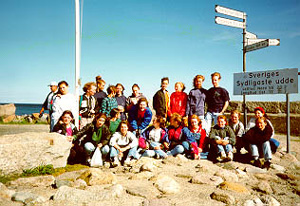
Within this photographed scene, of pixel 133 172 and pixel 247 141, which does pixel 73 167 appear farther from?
pixel 247 141

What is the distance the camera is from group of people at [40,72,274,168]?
219 inches

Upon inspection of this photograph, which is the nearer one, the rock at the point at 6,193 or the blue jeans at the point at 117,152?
the rock at the point at 6,193

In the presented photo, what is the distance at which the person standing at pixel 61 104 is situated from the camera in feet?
19.1

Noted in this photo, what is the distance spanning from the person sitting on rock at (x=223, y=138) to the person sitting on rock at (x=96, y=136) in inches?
94.4

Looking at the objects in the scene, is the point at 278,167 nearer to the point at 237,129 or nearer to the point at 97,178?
the point at 237,129

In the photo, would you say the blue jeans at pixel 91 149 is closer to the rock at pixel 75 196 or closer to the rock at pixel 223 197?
the rock at pixel 75 196

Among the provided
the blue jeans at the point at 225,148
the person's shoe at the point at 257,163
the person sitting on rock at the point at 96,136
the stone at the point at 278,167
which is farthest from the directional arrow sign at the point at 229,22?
the person sitting on rock at the point at 96,136

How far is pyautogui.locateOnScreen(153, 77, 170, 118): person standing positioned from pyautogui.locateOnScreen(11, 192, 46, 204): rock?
3.81 m

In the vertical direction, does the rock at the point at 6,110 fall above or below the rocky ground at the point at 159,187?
above

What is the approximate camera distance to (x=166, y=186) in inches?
148

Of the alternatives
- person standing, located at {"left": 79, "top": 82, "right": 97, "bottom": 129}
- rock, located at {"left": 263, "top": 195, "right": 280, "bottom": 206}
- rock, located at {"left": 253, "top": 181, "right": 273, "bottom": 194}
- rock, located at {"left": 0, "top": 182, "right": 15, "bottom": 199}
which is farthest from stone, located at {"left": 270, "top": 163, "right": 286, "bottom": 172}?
rock, located at {"left": 0, "top": 182, "right": 15, "bottom": 199}

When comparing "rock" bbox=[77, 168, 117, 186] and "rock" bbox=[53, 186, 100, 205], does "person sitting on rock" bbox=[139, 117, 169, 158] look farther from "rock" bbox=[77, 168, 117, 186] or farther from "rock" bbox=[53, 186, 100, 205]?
"rock" bbox=[53, 186, 100, 205]

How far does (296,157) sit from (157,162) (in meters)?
3.70

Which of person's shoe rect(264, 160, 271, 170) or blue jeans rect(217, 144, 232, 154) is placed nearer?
person's shoe rect(264, 160, 271, 170)
